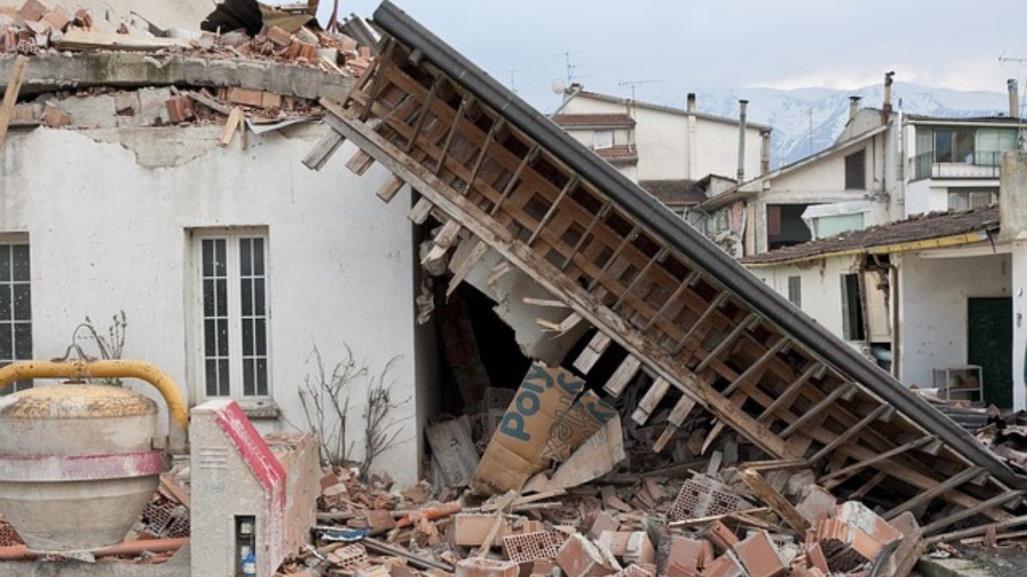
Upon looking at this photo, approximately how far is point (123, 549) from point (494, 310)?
430 centimetres

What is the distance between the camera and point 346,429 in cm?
1066

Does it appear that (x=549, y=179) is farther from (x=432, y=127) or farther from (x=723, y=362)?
(x=723, y=362)

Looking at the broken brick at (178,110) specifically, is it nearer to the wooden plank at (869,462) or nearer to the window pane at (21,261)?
the window pane at (21,261)

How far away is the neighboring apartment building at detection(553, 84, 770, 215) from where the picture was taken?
153ft

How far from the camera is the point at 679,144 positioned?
4972cm

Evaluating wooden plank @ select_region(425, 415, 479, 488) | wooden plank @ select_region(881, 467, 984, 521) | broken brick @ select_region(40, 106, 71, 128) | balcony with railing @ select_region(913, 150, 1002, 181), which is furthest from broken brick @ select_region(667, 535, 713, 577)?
balcony with railing @ select_region(913, 150, 1002, 181)

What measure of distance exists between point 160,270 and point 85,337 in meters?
1.14

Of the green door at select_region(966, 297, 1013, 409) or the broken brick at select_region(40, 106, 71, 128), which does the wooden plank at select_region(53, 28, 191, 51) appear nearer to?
the broken brick at select_region(40, 106, 71, 128)

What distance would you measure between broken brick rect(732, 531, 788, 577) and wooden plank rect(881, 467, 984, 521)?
2.05 metres

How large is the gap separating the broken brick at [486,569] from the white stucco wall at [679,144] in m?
42.0

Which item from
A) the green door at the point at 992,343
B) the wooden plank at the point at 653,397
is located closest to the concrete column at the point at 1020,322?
the green door at the point at 992,343

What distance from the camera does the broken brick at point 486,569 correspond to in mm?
7523

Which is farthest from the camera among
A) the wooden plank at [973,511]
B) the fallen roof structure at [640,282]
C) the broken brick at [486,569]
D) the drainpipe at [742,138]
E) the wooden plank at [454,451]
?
the drainpipe at [742,138]

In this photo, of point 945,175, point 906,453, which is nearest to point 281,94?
point 906,453
